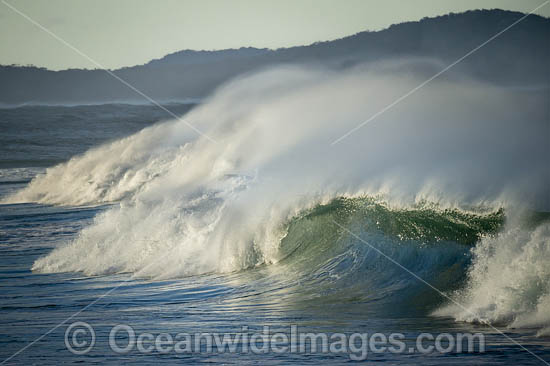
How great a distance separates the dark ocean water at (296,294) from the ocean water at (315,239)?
33 mm

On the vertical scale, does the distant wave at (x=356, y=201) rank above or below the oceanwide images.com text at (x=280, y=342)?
above

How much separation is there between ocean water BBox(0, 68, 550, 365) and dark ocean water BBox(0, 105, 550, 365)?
0.03 metres

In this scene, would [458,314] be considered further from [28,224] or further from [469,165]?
[28,224]

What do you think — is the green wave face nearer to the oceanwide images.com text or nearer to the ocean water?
the ocean water

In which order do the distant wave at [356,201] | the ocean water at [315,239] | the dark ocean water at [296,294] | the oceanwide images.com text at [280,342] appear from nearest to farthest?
the oceanwide images.com text at [280,342], the dark ocean water at [296,294], the ocean water at [315,239], the distant wave at [356,201]

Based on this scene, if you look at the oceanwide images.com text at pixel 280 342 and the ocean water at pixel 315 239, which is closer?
the oceanwide images.com text at pixel 280 342

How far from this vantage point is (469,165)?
1457 cm

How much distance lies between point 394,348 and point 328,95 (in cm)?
1270

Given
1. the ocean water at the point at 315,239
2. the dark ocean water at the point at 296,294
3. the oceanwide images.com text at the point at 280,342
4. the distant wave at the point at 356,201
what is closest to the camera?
the oceanwide images.com text at the point at 280,342

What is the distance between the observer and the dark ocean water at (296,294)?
7.26m

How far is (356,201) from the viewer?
13172 millimetres

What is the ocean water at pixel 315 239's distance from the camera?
25.9 ft

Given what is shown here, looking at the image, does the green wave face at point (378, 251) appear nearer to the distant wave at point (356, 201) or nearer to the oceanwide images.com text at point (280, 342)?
the distant wave at point (356, 201)

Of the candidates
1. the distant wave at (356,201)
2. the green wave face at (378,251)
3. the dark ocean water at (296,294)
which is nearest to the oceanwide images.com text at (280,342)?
the dark ocean water at (296,294)
